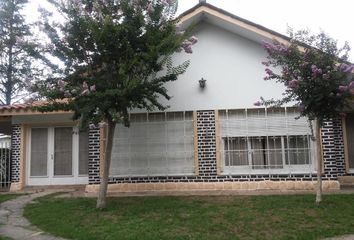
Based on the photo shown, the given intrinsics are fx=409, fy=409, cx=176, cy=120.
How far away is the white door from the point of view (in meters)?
14.2

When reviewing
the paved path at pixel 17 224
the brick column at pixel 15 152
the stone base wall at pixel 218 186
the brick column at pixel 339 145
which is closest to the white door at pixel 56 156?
the brick column at pixel 15 152

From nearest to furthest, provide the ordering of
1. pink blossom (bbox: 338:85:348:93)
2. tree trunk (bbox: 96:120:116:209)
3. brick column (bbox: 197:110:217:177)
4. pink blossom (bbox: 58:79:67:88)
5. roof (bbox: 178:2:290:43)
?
pink blossom (bbox: 338:85:348:93) → pink blossom (bbox: 58:79:67:88) → tree trunk (bbox: 96:120:116:209) → roof (bbox: 178:2:290:43) → brick column (bbox: 197:110:217:177)

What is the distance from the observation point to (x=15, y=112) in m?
13.6

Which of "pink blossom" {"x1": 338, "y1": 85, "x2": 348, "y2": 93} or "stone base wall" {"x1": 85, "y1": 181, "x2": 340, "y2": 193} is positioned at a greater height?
"pink blossom" {"x1": 338, "y1": 85, "x2": 348, "y2": 93}

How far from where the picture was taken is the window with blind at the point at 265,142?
12.1 meters

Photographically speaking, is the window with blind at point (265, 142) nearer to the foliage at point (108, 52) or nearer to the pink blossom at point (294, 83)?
the pink blossom at point (294, 83)

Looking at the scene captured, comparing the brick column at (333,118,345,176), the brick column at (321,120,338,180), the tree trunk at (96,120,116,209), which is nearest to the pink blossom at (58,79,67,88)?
the tree trunk at (96,120,116,209)

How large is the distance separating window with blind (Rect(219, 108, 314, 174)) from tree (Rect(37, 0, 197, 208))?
3448 mm

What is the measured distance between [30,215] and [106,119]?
283 cm

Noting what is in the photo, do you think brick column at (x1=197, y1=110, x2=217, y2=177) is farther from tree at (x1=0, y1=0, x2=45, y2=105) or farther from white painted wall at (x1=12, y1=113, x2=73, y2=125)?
tree at (x1=0, y1=0, x2=45, y2=105)

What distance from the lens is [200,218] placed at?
8.52 metres

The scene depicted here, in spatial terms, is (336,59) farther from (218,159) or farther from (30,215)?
(30,215)

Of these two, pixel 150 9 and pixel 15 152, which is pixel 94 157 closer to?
pixel 15 152

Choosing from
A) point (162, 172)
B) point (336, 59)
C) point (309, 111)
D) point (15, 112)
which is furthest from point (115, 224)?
point (15, 112)
